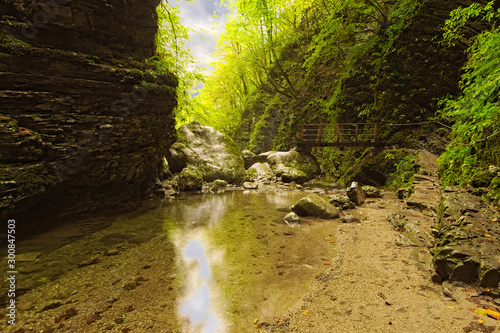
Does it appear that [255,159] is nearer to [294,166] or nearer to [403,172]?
[294,166]

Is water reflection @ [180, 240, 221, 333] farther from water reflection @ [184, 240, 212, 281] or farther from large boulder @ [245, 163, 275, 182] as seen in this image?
large boulder @ [245, 163, 275, 182]

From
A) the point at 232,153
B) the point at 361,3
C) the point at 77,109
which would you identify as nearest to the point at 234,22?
the point at 361,3

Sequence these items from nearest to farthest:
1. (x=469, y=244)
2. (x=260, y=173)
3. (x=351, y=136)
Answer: (x=469, y=244) < (x=351, y=136) < (x=260, y=173)

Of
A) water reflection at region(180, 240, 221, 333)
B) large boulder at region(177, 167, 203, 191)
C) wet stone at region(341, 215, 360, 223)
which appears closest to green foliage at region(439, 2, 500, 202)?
wet stone at region(341, 215, 360, 223)

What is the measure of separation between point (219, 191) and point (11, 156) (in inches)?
315

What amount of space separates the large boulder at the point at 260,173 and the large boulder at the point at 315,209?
23.5 ft

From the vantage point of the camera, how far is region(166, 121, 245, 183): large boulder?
13.5 m

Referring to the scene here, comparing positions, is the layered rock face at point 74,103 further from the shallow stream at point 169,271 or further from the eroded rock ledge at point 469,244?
the eroded rock ledge at point 469,244

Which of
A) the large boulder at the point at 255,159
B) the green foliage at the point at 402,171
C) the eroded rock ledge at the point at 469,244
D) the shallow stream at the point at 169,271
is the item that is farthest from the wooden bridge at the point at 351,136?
the eroded rock ledge at the point at 469,244

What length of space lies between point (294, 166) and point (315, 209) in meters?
8.08

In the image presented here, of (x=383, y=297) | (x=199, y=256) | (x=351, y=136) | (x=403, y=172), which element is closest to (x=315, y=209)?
(x=199, y=256)

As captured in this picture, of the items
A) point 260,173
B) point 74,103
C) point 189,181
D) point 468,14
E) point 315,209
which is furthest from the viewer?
point 260,173

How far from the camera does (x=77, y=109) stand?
22.5 ft

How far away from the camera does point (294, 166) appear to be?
49.4ft
